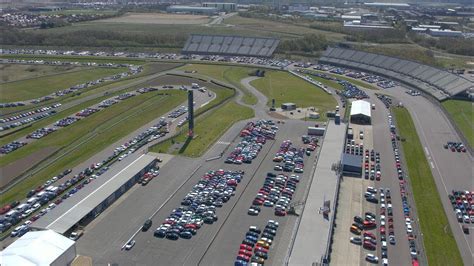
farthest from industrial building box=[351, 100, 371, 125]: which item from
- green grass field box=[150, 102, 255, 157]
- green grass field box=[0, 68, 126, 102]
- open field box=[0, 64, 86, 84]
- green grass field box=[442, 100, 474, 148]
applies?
open field box=[0, 64, 86, 84]

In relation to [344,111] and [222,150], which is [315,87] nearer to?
[344,111]

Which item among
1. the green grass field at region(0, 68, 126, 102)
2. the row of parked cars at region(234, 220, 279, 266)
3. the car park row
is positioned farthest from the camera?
the green grass field at region(0, 68, 126, 102)

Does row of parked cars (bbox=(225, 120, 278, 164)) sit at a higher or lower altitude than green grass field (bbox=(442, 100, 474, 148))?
lower

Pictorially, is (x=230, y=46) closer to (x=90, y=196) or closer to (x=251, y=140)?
(x=251, y=140)

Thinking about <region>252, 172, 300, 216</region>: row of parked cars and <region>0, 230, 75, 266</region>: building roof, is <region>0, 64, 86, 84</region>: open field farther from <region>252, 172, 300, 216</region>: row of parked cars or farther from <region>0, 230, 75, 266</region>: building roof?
<region>252, 172, 300, 216</region>: row of parked cars

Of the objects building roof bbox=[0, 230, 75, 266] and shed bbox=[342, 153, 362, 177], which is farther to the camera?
shed bbox=[342, 153, 362, 177]

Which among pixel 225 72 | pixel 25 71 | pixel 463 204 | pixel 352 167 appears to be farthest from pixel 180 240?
pixel 25 71
